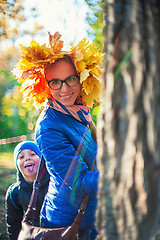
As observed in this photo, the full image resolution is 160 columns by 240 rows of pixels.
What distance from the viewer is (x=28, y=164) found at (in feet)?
8.57

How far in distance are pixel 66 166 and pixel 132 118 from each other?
822 millimetres

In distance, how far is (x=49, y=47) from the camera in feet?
5.86

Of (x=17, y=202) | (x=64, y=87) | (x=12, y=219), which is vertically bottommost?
(x=12, y=219)

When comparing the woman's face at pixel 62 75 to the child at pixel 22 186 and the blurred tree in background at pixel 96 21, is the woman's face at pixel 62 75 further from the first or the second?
the blurred tree in background at pixel 96 21

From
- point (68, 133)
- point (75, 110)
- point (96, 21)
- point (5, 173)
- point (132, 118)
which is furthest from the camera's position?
point (5, 173)

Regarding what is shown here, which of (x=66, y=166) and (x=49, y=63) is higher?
(x=49, y=63)

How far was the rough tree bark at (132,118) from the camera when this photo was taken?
2.44 feet

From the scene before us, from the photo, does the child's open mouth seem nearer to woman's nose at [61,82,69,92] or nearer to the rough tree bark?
woman's nose at [61,82,69,92]

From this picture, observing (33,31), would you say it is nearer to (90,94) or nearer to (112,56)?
(90,94)

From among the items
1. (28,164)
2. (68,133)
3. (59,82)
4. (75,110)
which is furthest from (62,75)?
(28,164)

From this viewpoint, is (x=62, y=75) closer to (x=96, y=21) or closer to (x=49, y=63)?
(x=49, y=63)

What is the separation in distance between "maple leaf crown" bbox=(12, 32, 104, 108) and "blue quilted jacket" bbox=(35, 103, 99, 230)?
0.24 meters

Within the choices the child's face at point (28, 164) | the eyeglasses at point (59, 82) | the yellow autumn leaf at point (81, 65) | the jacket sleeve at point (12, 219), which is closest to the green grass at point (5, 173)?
the jacket sleeve at point (12, 219)

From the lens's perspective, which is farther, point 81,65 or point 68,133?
point 81,65
